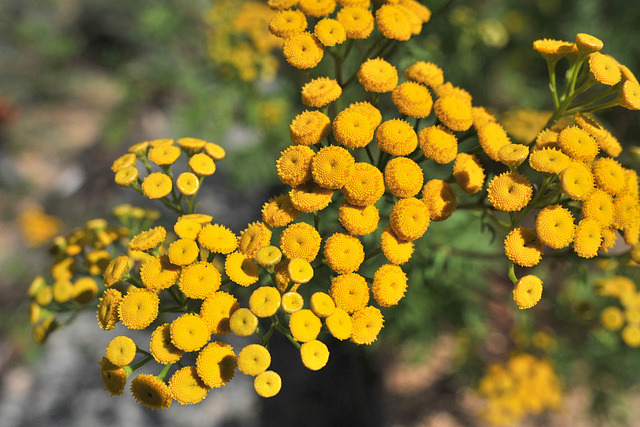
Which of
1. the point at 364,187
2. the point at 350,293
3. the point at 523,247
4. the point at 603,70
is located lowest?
the point at 350,293

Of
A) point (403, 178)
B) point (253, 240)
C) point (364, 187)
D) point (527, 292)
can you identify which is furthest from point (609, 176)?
point (253, 240)

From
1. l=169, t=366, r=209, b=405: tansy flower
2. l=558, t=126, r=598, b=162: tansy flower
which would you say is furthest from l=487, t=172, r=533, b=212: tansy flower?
l=169, t=366, r=209, b=405: tansy flower

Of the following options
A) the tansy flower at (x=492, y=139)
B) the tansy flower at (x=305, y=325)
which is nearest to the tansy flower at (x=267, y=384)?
the tansy flower at (x=305, y=325)

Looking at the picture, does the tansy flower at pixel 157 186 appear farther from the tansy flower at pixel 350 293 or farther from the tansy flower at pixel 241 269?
the tansy flower at pixel 350 293

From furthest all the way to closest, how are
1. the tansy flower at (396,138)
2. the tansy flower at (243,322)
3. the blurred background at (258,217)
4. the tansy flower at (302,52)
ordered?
the blurred background at (258,217) → the tansy flower at (302,52) → the tansy flower at (396,138) → the tansy flower at (243,322)

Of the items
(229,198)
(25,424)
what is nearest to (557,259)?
(229,198)

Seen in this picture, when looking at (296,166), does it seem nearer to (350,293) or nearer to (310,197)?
(310,197)
